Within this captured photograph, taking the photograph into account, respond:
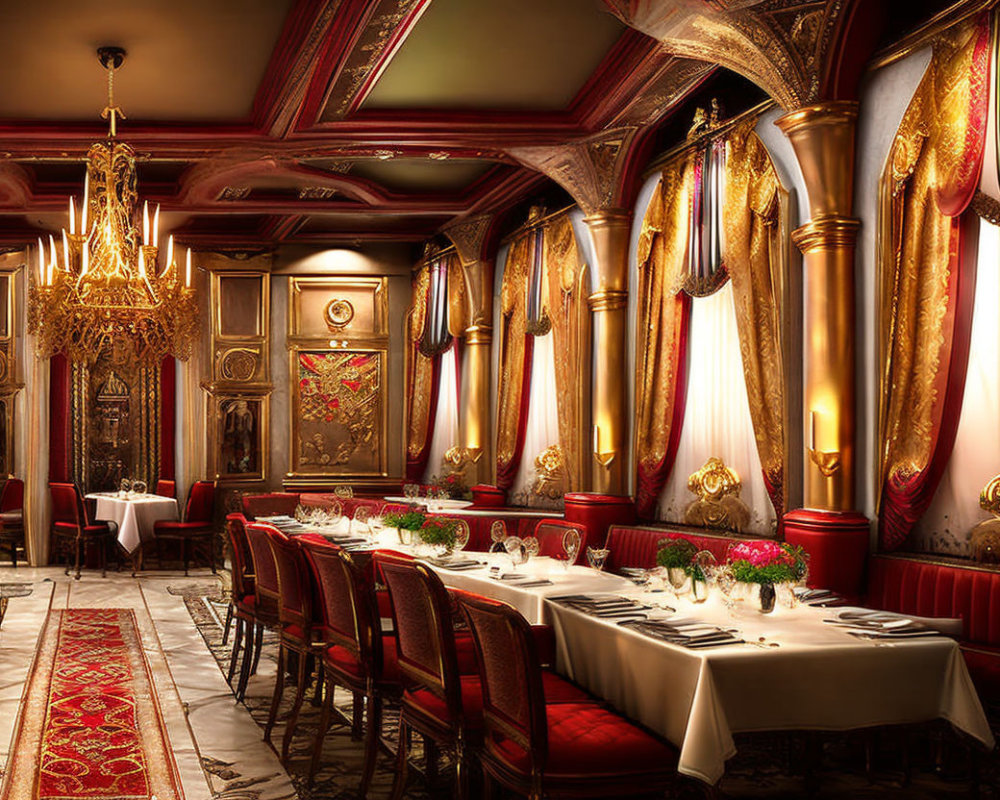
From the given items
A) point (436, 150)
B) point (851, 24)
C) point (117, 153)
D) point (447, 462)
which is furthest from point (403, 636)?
point (447, 462)

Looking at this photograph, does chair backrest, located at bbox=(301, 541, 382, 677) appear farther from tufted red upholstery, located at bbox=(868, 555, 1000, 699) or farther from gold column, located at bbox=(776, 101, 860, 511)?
gold column, located at bbox=(776, 101, 860, 511)

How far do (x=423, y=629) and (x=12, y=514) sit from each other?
9867mm

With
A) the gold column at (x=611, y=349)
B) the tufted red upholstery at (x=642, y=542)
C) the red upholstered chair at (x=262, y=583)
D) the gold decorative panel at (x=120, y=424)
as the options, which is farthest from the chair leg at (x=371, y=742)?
the gold decorative panel at (x=120, y=424)

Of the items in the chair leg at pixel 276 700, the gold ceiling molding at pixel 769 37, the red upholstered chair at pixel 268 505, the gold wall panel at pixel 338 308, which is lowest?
the chair leg at pixel 276 700

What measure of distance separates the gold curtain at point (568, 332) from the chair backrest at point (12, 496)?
6616mm

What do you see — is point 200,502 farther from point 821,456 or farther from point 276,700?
point 821,456

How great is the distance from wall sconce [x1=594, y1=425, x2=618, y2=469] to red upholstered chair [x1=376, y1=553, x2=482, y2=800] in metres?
4.12

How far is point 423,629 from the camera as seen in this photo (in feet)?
12.0

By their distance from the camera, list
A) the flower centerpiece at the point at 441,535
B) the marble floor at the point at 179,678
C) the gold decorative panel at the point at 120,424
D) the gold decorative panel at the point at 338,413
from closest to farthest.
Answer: the marble floor at the point at 179,678, the flower centerpiece at the point at 441,535, the gold decorative panel at the point at 120,424, the gold decorative panel at the point at 338,413

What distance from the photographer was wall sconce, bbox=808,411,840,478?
5445mm

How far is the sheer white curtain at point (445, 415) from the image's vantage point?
469 inches

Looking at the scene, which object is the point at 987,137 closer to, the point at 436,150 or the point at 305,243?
the point at 436,150

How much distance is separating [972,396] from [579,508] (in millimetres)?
3571

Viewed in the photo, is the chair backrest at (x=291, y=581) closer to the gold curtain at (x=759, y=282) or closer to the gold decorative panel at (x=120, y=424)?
the gold curtain at (x=759, y=282)
